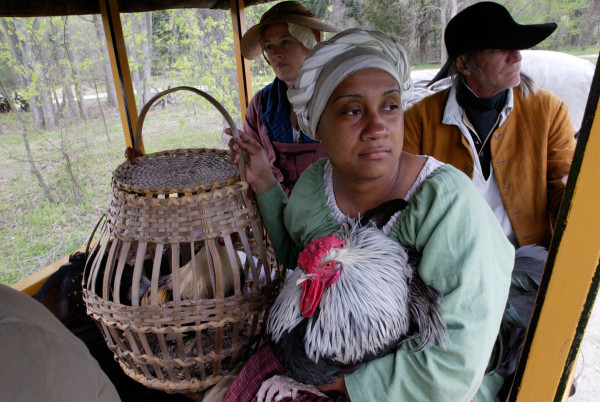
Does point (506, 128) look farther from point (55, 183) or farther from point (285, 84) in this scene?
point (55, 183)

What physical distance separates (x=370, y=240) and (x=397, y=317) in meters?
0.21

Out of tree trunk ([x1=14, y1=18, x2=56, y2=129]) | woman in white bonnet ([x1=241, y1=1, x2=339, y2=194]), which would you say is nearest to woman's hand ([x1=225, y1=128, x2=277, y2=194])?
woman in white bonnet ([x1=241, y1=1, x2=339, y2=194])

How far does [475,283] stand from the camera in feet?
2.87

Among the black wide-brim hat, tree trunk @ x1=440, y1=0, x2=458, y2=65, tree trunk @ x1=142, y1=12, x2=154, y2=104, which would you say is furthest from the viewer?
tree trunk @ x1=142, y1=12, x2=154, y2=104

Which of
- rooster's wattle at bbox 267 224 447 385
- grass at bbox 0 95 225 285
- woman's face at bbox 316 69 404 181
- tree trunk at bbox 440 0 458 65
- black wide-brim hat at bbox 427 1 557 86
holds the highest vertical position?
tree trunk at bbox 440 0 458 65

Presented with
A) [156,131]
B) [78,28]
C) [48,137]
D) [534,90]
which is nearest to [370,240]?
[534,90]

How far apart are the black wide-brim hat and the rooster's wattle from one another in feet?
4.01

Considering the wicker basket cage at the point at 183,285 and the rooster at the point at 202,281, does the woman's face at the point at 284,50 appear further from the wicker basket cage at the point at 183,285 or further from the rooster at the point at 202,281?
the rooster at the point at 202,281

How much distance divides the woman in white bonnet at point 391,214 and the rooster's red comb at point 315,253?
0.73 feet

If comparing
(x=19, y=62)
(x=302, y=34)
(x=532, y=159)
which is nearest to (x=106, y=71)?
(x=19, y=62)

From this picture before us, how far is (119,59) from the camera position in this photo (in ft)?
7.84

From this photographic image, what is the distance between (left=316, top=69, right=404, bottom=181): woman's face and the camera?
40.6 inches

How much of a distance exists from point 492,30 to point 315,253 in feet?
4.65

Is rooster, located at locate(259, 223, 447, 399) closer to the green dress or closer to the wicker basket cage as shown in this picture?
the green dress
